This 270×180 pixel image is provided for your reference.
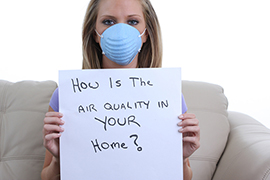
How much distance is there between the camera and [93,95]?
887 millimetres

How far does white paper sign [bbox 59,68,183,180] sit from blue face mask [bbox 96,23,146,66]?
19cm

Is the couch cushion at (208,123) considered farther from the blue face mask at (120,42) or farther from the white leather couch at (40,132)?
the blue face mask at (120,42)

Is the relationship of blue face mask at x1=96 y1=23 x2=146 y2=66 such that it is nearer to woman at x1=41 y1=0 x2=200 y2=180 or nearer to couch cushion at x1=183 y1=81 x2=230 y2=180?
woman at x1=41 y1=0 x2=200 y2=180

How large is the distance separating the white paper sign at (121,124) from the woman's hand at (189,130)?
0.08 ft

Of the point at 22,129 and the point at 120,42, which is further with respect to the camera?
the point at 22,129

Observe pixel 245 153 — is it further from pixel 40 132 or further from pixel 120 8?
pixel 40 132

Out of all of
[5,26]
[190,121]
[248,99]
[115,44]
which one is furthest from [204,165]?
[5,26]

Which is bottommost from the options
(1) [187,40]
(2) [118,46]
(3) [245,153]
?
(3) [245,153]

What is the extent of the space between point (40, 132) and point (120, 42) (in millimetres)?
675

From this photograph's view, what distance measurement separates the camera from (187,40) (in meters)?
2.08

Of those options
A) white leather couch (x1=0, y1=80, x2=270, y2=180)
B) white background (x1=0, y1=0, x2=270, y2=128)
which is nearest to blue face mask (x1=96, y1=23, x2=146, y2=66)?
white leather couch (x1=0, y1=80, x2=270, y2=180)

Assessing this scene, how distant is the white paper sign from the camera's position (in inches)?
34.3

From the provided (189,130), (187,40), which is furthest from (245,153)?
(187,40)

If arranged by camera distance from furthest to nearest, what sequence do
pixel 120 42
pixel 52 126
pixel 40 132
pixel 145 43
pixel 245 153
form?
pixel 40 132, pixel 145 43, pixel 245 153, pixel 120 42, pixel 52 126
